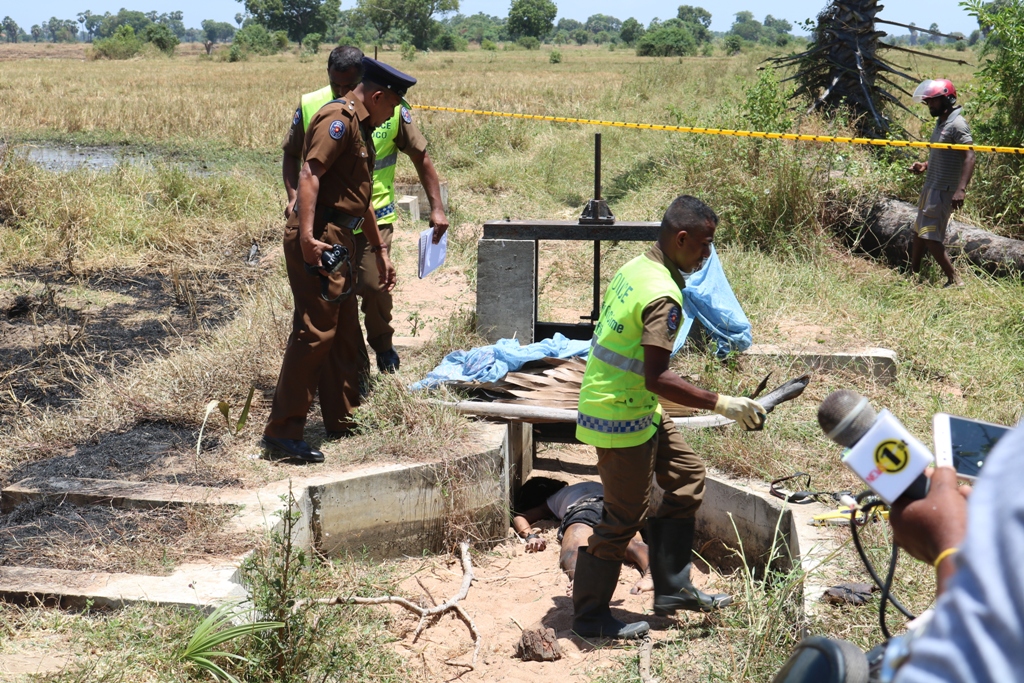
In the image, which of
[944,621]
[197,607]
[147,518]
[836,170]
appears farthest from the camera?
[836,170]

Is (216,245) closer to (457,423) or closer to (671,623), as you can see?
(457,423)

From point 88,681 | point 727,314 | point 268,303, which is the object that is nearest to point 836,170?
point 727,314

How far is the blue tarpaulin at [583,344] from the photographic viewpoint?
562 cm

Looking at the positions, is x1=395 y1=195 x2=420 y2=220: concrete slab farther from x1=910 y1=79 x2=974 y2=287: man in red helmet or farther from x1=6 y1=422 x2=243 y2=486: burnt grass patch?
x1=6 y1=422 x2=243 y2=486: burnt grass patch

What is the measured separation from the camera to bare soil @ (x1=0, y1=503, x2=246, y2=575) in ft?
12.6

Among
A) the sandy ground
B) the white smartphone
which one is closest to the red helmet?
the sandy ground

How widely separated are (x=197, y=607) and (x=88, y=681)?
0.57 meters

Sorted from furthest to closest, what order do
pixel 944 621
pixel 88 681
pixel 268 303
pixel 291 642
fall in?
pixel 268 303 → pixel 291 642 → pixel 88 681 → pixel 944 621

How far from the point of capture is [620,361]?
3596 millimetres

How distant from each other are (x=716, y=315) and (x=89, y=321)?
501 cm

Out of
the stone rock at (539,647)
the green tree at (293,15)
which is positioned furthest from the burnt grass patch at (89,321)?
the green tree at (293,15)

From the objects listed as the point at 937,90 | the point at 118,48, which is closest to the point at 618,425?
the point at 937,90

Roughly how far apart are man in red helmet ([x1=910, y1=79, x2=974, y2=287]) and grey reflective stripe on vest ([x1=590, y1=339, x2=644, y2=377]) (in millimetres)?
5251

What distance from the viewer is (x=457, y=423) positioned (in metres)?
5.07
